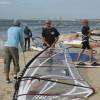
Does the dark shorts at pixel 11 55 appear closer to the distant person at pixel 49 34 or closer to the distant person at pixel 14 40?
the distant person at pixel 14 40

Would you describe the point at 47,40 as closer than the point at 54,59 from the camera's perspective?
No

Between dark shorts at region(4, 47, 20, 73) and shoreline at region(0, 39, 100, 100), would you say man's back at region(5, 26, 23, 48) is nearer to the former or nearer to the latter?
dark shorts at region(4, 47, 20, 73)

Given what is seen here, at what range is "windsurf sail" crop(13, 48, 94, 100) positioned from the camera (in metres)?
7.86

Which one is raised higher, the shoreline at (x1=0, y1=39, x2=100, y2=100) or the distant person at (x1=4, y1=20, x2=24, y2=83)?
the distant person at (x1=4, y1=20, x2=24, y2=83)

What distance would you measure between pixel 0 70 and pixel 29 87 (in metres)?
5.13

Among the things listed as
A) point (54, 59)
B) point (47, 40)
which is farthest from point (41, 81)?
point (47, 40)

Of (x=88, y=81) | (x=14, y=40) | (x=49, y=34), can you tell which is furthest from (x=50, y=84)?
(x=49, y=34)

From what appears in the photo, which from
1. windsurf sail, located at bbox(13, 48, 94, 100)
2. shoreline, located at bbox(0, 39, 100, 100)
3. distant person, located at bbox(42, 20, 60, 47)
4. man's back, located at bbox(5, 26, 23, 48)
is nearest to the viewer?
windsurf sail, located at bbox(13, 48, 94, 100)

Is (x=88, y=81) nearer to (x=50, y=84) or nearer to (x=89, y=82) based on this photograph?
(x=89, y=82)

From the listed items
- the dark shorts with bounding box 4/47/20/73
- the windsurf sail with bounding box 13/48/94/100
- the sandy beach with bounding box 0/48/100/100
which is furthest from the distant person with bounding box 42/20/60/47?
the dark shorts with bounding box 4/47/20/73

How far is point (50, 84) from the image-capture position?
29.0 feet

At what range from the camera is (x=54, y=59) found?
11.7 m

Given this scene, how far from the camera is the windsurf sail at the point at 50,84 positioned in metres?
7.86

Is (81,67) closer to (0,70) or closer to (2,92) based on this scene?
(0,70)
